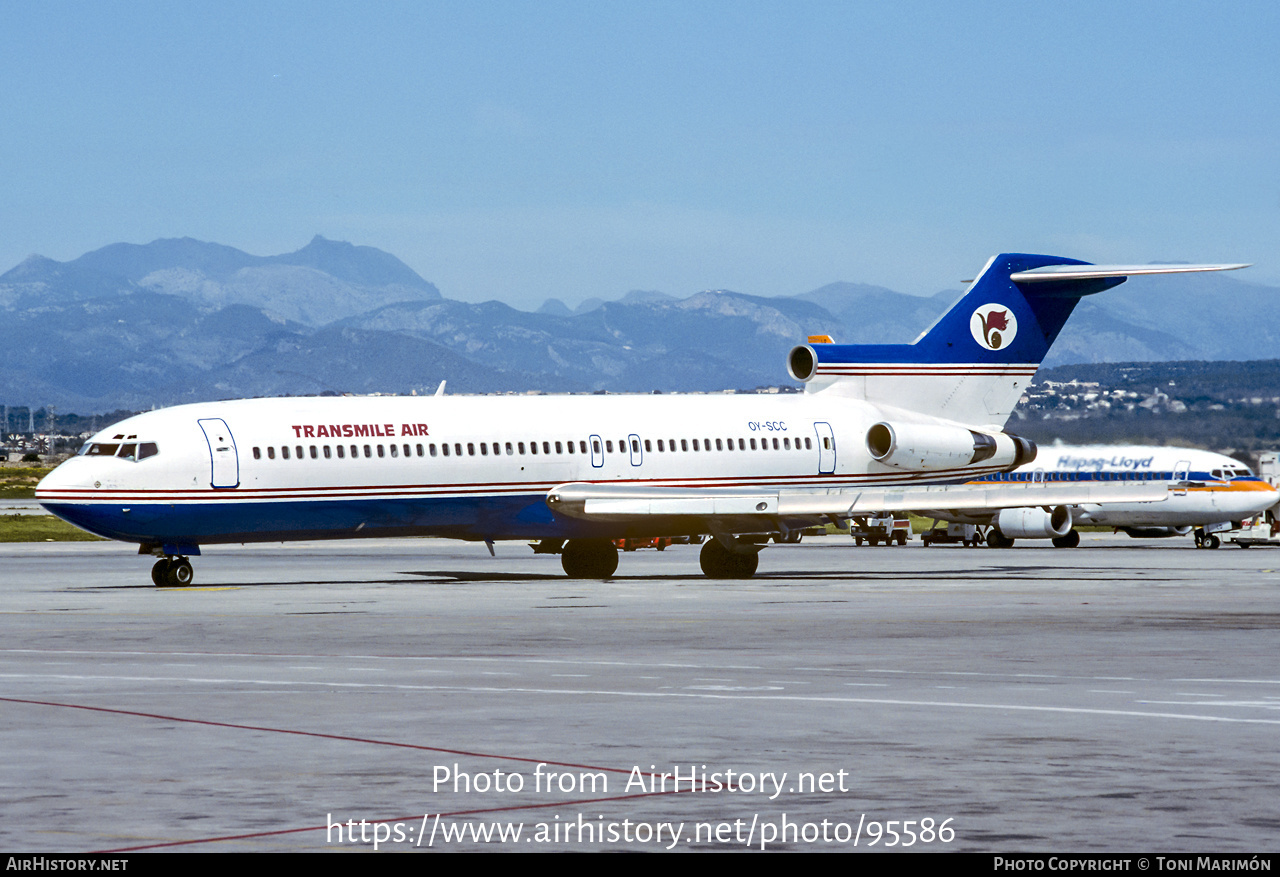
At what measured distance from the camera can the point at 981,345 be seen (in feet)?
167

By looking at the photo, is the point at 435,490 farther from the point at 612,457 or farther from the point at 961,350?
the point at 961,350

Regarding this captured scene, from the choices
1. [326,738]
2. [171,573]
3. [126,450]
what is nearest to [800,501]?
[171,573]

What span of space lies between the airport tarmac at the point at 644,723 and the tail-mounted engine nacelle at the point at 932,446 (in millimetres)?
12730

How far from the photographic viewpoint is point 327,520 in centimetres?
4138

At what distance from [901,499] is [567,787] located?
31.8 metres

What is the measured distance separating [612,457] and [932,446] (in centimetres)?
930

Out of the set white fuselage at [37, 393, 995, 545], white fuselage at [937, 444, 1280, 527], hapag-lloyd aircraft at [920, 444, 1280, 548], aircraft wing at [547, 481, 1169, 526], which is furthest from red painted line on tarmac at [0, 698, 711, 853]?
hapag-lloyd aircraft at [920, 444, 1280, 548]

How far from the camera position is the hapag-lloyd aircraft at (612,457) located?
4016 cm

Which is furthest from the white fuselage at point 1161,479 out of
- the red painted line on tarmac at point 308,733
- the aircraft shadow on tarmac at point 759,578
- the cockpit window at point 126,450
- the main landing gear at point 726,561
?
the red painted line on tarmac at point 308,733

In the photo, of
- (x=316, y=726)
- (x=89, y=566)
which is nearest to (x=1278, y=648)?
(x=316, y=726)

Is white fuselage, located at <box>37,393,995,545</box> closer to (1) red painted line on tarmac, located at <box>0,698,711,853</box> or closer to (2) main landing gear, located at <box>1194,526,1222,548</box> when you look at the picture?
(1) red painted line on tarmac, located at <box>0,698,711,853</box>

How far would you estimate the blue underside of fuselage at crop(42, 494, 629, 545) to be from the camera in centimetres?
3953

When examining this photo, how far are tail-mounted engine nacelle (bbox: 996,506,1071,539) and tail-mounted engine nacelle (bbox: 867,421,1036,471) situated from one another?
19705mm
